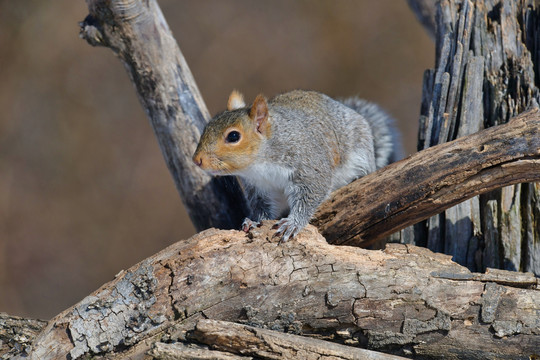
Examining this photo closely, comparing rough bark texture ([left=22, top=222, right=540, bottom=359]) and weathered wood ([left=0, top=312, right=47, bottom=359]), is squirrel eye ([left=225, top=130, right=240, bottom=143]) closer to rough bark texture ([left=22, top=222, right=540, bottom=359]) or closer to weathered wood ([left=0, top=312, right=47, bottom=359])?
rough bark texture ([left=22, top=222, right=540, bottom=359])

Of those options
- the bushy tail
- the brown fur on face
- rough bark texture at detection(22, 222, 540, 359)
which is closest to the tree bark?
rough bark texture at detection(22, 222, 540, 359)

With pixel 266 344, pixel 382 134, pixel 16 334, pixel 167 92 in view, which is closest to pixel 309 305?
pixel 266 344

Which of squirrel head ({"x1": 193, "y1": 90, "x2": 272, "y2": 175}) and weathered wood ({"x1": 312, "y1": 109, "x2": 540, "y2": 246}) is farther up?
squirrel head ({"x1": 193, "y1": 90, "x2": 272, "y2": 175})

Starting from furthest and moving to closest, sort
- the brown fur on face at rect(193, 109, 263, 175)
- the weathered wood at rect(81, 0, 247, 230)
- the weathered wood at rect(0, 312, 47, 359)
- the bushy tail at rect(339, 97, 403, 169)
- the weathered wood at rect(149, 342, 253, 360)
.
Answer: the bushy tail at rect(339, 97, 403, 169), the weathered wood at rect(81, 0, 247, 230), the brown fur on face at rect(193, 109, 263, 175), the weathered wood at rect(0, 312, 47, 359), the weathered wood at rect(149, 342, 253, 360)

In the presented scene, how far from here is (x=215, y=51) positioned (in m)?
6.21

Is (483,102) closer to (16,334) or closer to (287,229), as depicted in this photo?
(287,229)

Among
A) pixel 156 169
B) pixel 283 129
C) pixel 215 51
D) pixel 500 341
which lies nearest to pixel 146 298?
pixel 283 129

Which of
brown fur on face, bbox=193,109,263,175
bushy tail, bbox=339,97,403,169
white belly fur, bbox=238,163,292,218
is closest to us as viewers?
brown fur on face, bbox=193,109,263,175

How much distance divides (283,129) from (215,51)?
3.49m

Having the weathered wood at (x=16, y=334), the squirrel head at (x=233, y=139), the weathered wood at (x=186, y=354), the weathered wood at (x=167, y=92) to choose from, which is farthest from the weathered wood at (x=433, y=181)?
the weathered wood at (x=16, y=334)

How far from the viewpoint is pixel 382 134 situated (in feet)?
11.9

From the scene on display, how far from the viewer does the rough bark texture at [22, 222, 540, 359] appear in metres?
2.21

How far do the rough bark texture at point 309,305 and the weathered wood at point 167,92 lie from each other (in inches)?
39.3

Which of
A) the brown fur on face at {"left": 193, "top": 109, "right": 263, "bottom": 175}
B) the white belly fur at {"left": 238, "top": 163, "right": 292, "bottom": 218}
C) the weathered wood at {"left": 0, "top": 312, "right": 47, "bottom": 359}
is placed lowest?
the weathered wood at {"left": 0, "top": 312, "right": 47, "bottom": 359}
